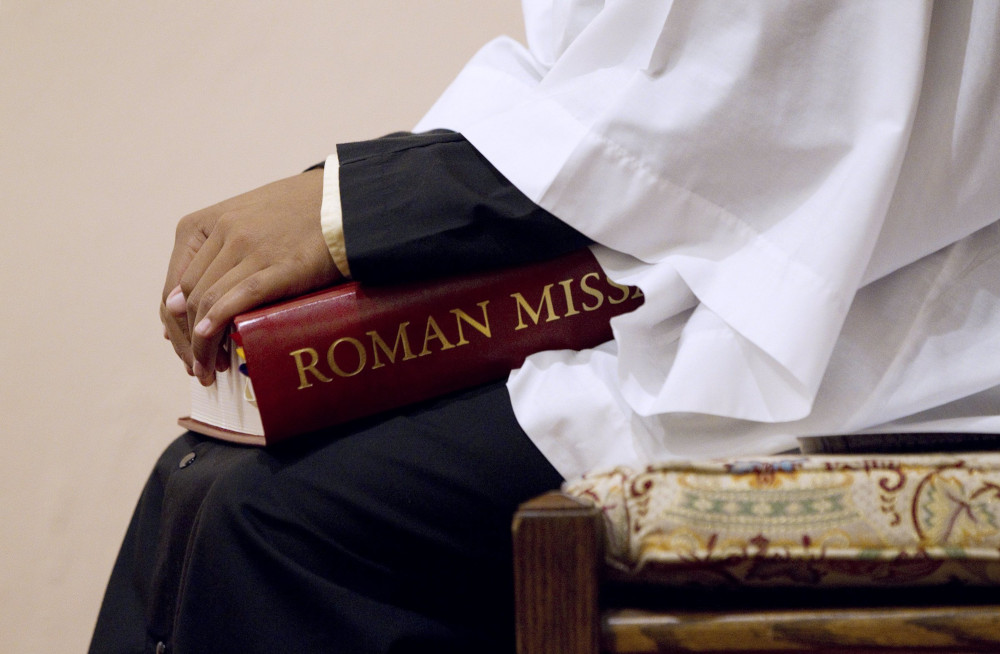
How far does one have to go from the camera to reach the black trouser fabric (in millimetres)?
440

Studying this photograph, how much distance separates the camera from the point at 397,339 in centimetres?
47

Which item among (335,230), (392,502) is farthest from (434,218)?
(392,502)

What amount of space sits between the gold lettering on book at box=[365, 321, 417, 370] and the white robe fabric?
7cm

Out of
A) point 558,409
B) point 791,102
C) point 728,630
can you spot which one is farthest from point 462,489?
point 791,102

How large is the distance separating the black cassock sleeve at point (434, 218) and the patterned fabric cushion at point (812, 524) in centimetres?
19

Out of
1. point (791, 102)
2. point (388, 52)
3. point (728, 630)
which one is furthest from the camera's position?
point (388, 52)

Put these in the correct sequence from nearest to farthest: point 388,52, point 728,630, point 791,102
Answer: point 728,630 < point 791,102 < point 388,52

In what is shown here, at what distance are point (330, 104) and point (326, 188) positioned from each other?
→ 61 centimetres

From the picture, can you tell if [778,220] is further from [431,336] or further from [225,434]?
[225,434]

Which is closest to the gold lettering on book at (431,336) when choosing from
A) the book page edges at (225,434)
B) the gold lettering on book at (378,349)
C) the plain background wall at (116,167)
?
the gold lettering on book at (378,349)

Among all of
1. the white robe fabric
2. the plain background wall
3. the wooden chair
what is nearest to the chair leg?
the wooden chair

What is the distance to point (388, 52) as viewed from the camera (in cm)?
104

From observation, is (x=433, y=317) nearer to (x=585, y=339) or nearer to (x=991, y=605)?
(x=585, y=339)

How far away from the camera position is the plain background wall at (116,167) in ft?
3.42
